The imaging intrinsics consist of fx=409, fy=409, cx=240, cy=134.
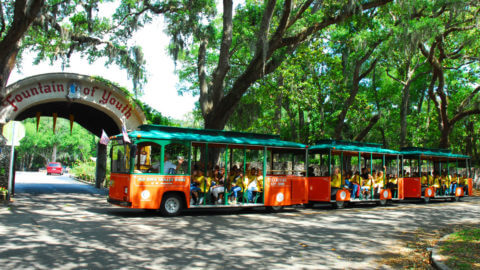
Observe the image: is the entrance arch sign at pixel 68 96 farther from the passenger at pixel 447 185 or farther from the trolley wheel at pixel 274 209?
the passenger at pixel 447 185

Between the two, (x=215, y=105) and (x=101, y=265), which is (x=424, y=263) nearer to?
(x=101, y=265)

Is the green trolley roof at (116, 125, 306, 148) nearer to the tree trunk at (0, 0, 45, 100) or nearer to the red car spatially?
the tree trunk at (0, 0, 45, 100)

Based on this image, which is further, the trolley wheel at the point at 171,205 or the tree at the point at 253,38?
the tree at the point at 253,38

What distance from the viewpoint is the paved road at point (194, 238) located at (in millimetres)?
6801

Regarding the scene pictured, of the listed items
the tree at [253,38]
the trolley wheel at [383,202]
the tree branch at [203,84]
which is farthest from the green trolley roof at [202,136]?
the trolley wheel at [383,202]

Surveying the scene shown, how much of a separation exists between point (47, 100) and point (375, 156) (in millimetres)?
14985

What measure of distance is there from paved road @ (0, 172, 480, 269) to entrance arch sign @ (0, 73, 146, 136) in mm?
5126

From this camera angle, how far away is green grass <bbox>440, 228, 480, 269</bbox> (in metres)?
6.68

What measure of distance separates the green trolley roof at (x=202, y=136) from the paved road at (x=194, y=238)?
2.43m

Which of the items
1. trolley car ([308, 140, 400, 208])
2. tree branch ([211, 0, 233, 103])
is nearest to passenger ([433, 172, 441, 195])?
trolley car ([308, 140, 400, 208])

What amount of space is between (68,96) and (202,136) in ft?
24.6

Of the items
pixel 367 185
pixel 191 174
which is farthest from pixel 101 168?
pixel 367 185

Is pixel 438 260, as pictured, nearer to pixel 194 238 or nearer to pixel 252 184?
pixel 194 238

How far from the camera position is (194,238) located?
8906mm
